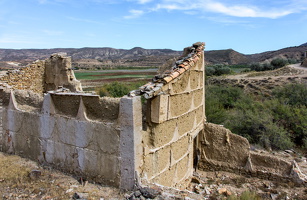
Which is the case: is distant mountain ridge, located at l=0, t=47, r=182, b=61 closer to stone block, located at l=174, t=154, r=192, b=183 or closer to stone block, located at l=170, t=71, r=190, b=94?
stone block, located at l=174, t=154, r=192, b=183

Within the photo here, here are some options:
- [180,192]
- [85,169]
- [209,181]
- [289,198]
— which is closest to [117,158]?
[85,169]

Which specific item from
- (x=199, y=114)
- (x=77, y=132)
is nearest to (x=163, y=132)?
(x=77, y=132)

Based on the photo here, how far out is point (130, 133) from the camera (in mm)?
5477

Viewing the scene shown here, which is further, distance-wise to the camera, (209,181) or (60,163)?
(209,181)

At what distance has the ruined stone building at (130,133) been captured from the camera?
5.69m

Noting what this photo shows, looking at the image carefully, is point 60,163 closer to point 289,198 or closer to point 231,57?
point 289,198

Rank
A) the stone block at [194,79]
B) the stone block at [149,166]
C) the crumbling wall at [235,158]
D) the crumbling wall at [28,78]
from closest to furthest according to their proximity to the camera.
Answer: the stone block at [149,166]
the stone block at [194,79]
the crumbling wall at [235,158]
the crumbling wall at [28,78]

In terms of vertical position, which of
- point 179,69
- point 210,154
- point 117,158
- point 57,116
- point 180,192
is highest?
point 179,69

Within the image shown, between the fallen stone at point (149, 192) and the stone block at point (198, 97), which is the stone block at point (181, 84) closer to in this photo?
the stone block at point (198, 97)

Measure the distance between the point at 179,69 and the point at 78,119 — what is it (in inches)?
114

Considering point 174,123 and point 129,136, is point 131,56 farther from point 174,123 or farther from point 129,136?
point 129,136

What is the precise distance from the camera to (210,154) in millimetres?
9703

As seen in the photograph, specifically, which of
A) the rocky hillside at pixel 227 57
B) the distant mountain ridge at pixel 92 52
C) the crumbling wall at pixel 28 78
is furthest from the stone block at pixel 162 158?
the distant mountain ridge at pixel 92 52

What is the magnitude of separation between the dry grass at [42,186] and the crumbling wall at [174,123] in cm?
116
